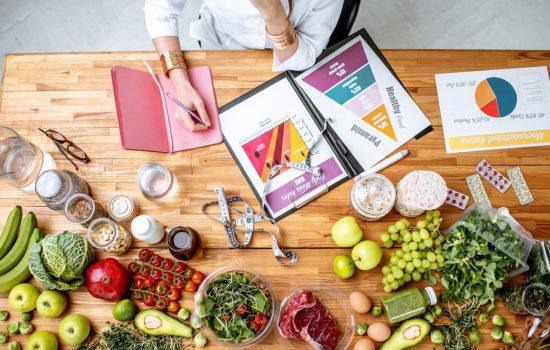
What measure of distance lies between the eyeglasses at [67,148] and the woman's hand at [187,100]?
376 millimetres

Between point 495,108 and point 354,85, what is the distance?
551 mm

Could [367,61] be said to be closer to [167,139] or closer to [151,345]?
[167,139]

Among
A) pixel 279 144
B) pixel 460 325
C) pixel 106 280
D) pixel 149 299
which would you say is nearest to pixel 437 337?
pixel 460 325

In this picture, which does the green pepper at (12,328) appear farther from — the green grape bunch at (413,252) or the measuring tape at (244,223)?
the green grape bunch at (413,252)

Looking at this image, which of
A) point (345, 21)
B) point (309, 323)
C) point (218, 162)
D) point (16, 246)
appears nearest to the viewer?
point (309, 323)

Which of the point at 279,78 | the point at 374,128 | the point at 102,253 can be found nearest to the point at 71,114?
the point at 102,253

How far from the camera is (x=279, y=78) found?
156 centimetres

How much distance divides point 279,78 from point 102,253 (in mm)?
915

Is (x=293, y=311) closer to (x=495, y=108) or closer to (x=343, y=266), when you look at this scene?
(x=343, y=266)

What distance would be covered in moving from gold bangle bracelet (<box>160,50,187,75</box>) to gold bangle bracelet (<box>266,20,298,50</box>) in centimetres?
35

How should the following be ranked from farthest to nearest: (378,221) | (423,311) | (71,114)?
(71,114) < (378,221) < (423,311)

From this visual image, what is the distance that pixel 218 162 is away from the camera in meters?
1.50

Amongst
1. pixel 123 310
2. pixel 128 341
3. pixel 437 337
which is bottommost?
pixel 437 337

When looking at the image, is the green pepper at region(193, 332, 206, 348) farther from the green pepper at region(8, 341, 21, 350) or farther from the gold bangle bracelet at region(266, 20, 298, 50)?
the gold bangle bracelet at region(266, 20, 298, 50)
